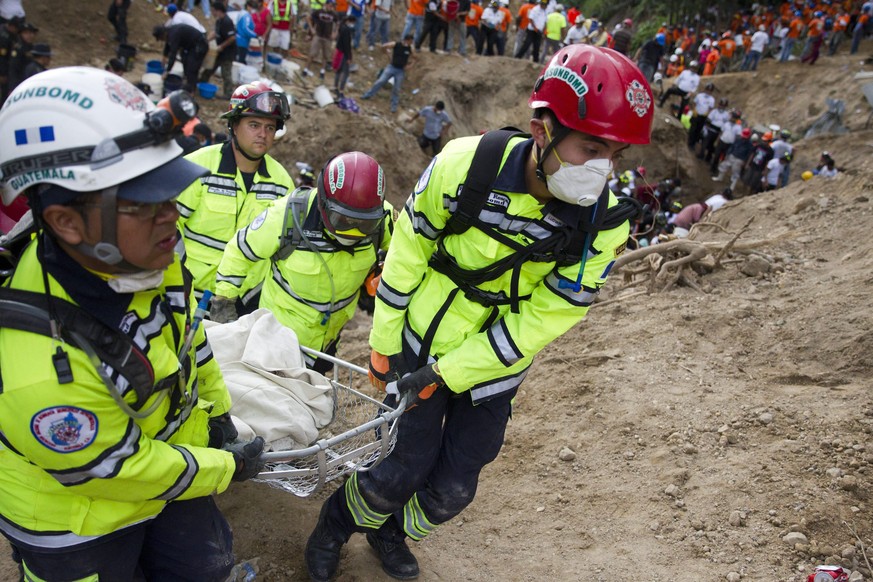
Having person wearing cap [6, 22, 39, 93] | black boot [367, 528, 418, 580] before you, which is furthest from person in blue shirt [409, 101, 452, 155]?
black boot [367, 528, 418, 580]

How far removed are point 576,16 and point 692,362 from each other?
69.3ft

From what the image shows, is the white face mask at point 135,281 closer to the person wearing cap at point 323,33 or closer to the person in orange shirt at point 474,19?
the person wearing cap at point 323,33

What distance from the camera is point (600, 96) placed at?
304 cm

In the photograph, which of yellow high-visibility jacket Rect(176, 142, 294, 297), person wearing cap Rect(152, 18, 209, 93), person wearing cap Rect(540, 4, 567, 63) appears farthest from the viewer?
person wearing cap Rect(540, 4, 567, 63)

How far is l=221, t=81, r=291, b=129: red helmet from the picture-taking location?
5.24 meters

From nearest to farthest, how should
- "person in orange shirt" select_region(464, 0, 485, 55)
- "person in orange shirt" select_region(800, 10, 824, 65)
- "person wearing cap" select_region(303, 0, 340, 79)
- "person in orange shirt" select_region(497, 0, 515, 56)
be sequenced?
"person wearing cap" select_region(303, 0, 340, 79), "person in orange shirt" select_region(464, 0, 485, 55), "person in orange shirt" select_region(497, 0, 515, 56), "person in orange shirt" select_region(800, 10, 824, 65)

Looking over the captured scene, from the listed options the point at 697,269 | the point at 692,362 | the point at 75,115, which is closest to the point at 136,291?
the point at 75,115

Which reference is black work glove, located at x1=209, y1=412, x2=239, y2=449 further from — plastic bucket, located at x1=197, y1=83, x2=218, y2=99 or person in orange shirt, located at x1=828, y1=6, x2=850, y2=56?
person in orange shirt, located at x1=828, y1=6, x2=850, y2=56

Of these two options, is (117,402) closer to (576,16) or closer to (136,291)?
(136,291)

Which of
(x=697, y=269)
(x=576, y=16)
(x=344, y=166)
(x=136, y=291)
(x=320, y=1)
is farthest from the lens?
(x=576, y=16)

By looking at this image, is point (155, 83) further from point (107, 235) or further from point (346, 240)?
point (107, 235)

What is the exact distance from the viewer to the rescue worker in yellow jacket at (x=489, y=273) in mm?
3135

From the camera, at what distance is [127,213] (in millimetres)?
2230

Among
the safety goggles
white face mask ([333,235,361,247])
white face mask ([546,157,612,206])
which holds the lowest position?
white face mask ([333,235,361,247])
